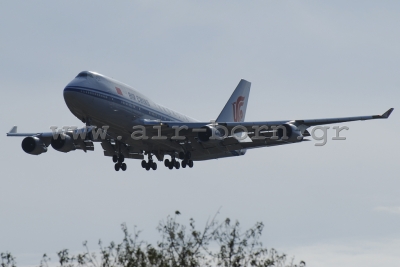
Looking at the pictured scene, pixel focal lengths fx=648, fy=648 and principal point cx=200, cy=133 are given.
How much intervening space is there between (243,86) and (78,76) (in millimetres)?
26798

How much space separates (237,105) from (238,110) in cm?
55

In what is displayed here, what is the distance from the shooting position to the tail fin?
67875 mm

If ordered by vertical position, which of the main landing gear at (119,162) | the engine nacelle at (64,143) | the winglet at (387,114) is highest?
the winglet at (387,114)

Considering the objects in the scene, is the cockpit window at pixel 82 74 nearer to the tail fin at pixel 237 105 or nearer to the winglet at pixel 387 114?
the tail fin at pixel 237 105

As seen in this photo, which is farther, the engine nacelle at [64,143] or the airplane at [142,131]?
the engine nacelle at [64,143]

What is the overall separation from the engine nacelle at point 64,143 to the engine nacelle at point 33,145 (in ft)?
10.1

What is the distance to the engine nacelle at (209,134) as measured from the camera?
53.2 meters

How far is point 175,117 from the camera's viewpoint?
58.5 meters

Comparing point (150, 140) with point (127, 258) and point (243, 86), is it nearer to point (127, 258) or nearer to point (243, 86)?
point (243, 86)

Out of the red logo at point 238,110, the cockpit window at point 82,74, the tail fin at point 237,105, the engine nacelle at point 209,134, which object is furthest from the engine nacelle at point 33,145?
the red logo at point 238,110

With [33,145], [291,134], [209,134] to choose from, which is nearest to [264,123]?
[291,134]

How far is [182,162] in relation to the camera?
58.9 meters

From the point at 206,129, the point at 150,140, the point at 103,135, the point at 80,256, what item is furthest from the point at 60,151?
the point at 80,256

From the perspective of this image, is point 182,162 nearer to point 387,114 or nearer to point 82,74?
point 82,74
